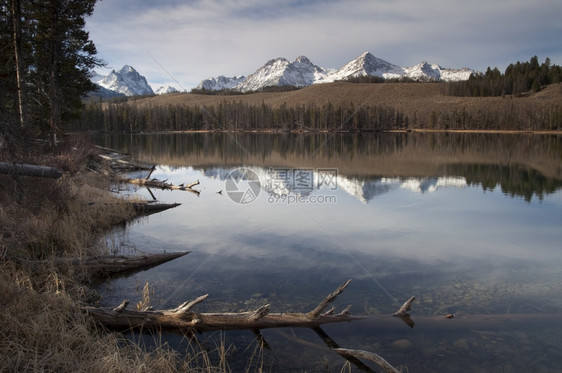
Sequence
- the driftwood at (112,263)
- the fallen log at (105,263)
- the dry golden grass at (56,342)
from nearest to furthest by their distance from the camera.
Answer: the dry golden grass at (56,342)
the fallen log at (105,263)
the driftwood at (112,263)

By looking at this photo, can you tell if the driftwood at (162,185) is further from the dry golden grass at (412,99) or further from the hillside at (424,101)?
the dry golden grass at (412,99)

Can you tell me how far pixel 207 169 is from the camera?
1297 inches

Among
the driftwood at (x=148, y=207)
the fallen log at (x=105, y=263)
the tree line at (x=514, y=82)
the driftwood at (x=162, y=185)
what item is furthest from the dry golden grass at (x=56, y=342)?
the tree line at (x=514, y=82)

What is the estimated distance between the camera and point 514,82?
154 m

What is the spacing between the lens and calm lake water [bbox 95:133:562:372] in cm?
695

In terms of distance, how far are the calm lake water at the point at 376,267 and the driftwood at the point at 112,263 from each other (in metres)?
0.33

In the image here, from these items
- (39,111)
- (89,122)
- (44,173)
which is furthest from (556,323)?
(89,122)

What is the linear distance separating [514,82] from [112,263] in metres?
175

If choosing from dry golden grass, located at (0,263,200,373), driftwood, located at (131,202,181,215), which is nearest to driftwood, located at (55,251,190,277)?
dry golden grass, located at (0,263,200,373)

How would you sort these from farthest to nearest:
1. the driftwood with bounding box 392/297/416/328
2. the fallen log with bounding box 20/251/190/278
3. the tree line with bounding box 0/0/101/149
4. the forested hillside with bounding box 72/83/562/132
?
the forested hillside with bounding box 72/83/562/132 → the tree line with bounding box 0/0/101/149 → the fallen log with bounding box 20/251/190/278 → the driftwood with bounding box 392/297/416/328

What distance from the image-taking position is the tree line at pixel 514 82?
15250 cm

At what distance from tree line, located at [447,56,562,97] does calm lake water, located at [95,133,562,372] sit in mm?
150933

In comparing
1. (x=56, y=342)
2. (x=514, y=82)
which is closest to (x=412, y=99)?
(x=514, y=82)

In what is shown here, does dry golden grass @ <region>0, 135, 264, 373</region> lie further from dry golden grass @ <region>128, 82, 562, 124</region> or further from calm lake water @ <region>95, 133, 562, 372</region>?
dry golden grass @ <region>128, 82, 562, 124</region>
